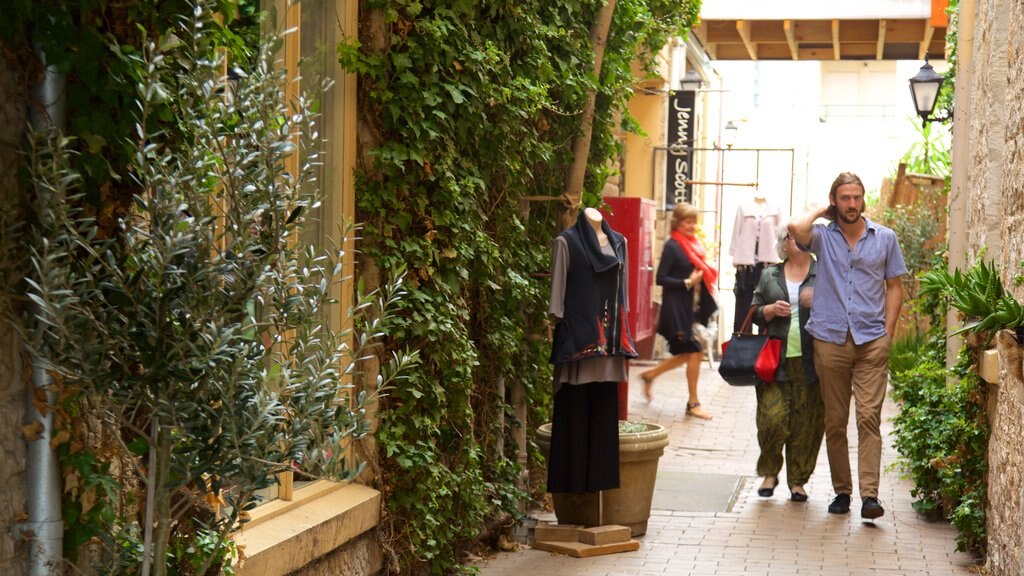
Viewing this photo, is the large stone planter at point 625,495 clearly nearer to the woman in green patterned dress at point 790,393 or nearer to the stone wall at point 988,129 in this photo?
the woman in green patterned dress at point 790,393

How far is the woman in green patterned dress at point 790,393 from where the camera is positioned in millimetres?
8375

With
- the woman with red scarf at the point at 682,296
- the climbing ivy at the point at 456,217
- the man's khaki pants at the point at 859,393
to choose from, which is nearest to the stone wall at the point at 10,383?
the climbing ivy at the point at 456,217

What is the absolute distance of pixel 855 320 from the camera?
25.3 ft

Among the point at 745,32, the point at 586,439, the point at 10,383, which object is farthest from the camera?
the point at 745,32

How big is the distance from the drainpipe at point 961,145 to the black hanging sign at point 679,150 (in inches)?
326

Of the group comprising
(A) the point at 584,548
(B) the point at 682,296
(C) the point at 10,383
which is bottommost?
(A) the point at 584,548

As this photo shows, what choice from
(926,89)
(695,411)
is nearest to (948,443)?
(695,411)

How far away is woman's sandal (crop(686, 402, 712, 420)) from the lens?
12.2 m

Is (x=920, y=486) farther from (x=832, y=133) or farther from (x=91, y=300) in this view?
(x=832, y=133)

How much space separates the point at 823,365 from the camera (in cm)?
786

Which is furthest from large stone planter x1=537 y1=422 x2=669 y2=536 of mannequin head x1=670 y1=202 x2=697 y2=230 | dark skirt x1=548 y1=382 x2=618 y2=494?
mannequin head x1=670 y1=202 x2=697 y2=230

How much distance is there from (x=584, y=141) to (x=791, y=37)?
30.3ft

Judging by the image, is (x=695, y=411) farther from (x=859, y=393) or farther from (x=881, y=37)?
(x=881, y=37)

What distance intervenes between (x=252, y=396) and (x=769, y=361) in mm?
5810
